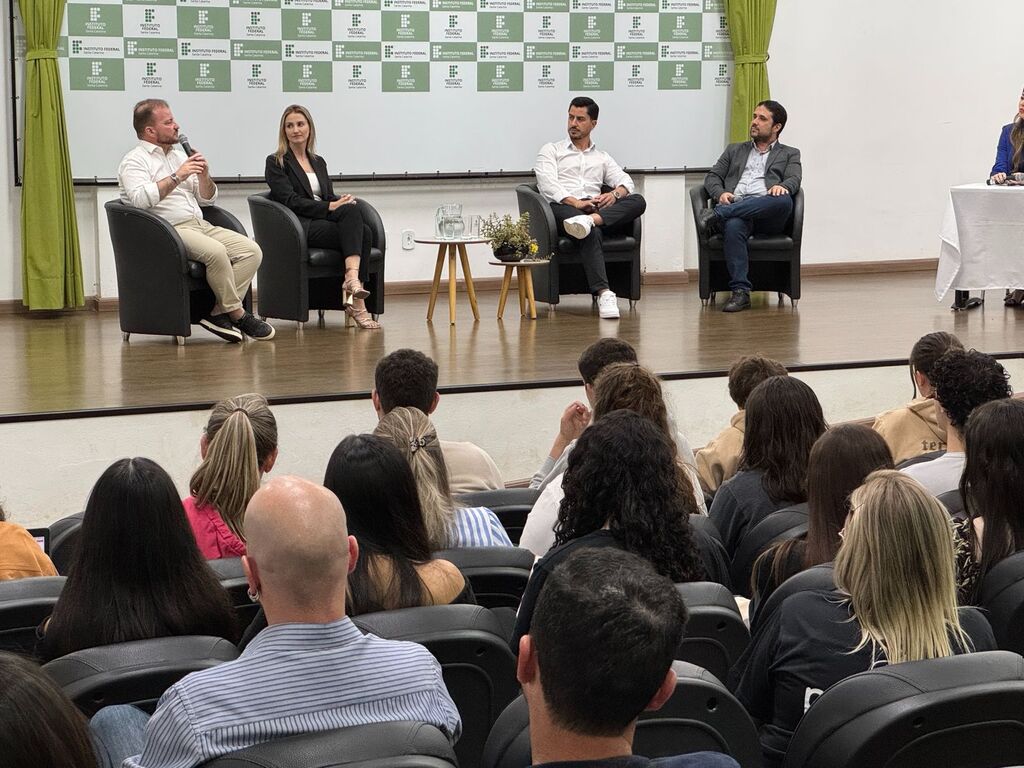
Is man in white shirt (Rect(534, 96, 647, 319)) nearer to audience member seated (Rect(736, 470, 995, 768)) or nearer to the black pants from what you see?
the black pants

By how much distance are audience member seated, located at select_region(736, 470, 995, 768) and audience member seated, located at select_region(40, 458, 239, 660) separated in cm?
100

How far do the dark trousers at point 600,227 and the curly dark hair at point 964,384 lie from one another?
4620 mm

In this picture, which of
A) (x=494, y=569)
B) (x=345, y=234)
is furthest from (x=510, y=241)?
(x=494, y=569)

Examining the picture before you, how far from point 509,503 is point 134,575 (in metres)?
1.38

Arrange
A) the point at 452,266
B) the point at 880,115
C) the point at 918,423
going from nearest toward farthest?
the point at 918,423 → the point at 452,266 → the point at 880,115

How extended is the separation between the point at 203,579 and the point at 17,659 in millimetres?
1087

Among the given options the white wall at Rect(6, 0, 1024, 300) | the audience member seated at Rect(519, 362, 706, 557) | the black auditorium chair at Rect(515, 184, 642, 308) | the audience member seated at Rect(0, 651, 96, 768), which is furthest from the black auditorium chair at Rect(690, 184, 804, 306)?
the audience member seated at Rect(0, 651, 96, 768)

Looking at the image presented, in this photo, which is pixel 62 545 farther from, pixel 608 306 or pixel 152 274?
pixel 608 306

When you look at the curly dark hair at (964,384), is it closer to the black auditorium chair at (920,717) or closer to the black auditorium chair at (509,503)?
the black auditorium chair at (509,503)

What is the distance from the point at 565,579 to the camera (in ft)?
4.83

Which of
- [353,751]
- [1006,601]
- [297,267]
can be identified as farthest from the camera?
[297,267]

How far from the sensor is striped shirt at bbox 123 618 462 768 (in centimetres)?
170

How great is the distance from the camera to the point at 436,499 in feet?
9.88

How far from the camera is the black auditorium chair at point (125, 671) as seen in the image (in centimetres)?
191
